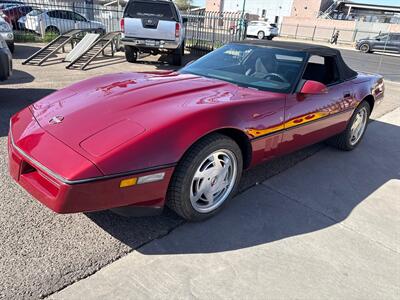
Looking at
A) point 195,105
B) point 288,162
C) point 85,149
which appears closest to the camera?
point 85,149

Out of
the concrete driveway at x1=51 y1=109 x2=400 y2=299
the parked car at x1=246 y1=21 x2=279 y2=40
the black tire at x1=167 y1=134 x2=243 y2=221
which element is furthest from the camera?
the parked car at x1=246 y1=21 x2=279 y2=40

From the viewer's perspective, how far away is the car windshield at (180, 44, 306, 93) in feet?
10.7

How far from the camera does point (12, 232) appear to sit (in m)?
2.33

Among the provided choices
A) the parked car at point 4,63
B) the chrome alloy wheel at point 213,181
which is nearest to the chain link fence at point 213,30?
the parked car at point 4,63

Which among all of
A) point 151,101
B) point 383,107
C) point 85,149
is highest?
point 151,101

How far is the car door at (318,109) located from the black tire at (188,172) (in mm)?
912

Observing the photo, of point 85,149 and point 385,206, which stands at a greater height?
point 85,149

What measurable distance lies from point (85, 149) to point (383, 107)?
23.5 ft

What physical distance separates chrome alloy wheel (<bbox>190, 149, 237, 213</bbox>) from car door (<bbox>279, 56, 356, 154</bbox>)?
2.30 feet

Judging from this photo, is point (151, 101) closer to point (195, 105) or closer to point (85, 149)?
point (195, 105)

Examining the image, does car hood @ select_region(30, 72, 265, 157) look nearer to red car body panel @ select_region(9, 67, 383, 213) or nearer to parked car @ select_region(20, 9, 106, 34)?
red car body panel @ select_region(9, 67, 383, 213)

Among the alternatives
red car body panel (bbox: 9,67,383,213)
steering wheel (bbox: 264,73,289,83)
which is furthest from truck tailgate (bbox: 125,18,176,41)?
steering wheel (bbox: 264,73,289,83)

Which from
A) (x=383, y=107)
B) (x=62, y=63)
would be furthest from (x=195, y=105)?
(x=62, y=63)

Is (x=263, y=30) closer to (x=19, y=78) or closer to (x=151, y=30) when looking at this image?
(x=151, y=30)
